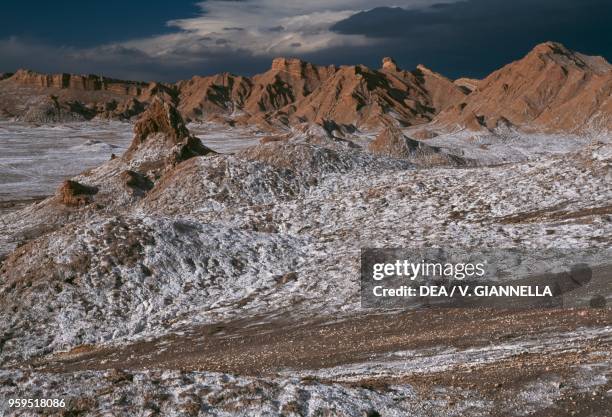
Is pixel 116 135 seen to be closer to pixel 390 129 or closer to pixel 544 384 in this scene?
pixel 390 129

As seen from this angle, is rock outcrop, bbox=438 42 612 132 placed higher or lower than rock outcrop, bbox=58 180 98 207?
higher

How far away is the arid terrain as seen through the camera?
10578 mm

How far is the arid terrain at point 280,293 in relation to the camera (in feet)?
34.7

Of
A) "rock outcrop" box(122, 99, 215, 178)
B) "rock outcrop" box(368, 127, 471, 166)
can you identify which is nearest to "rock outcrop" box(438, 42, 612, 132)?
"rock outcrop" box(368, 127, 471, 166)

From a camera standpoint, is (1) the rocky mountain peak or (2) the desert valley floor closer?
(2) the desert valley floor

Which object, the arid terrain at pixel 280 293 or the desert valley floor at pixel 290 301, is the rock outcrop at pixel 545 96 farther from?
the arid terrain at pixel 280 293

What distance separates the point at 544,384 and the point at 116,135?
153m

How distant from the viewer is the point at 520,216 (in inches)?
1068

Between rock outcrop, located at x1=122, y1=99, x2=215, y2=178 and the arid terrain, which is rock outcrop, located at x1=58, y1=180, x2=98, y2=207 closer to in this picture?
the arid terrain

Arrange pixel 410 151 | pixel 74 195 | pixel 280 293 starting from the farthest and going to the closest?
pixel 410 151 → pixel 74 195 → pixel 280 293

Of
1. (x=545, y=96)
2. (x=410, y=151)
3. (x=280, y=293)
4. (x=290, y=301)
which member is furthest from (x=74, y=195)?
(x=545, y=96)

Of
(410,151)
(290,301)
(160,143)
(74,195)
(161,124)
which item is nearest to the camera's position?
(290,301)

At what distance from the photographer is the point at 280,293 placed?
22.9m

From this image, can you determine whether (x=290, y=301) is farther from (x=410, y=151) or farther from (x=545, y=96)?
(x=545, y=96)
